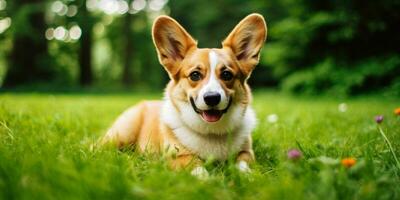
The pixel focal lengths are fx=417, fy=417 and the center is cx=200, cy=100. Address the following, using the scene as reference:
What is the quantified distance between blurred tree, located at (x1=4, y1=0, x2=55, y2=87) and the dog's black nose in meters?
12.8

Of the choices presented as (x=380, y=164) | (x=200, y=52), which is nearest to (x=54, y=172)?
(x=200, y=52)

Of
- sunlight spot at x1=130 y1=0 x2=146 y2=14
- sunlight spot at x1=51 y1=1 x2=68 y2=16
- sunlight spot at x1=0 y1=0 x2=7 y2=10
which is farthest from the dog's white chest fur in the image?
sunlight spot at x1=130 y1=0 x2=146 y2=14

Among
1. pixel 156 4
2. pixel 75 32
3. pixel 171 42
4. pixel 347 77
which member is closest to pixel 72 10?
pixel 75 32

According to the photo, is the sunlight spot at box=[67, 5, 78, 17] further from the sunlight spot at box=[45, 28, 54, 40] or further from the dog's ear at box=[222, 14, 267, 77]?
the dog's ear at box=[222, 14, 267, 77]

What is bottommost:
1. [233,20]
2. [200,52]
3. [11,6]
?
[233,20]

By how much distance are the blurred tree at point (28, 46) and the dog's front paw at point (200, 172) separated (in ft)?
43.2

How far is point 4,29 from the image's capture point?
14461 mm

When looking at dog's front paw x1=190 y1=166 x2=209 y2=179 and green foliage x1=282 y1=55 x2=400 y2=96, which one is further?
green foliage x1=282 y1=55 x2=400 y2=96

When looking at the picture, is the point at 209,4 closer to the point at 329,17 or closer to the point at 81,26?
the point at 81,26

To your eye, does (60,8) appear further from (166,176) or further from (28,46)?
(166,176)

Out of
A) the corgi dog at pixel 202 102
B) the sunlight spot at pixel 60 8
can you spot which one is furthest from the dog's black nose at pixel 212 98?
the sunlight spot at pixel 60 8

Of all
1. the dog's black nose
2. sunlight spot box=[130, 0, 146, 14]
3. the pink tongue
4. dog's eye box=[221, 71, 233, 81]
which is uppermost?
dog's eye box=[221, 71, 233, 81]

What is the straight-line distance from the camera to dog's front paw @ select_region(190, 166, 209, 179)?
2.08 m

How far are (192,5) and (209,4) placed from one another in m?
1.01
